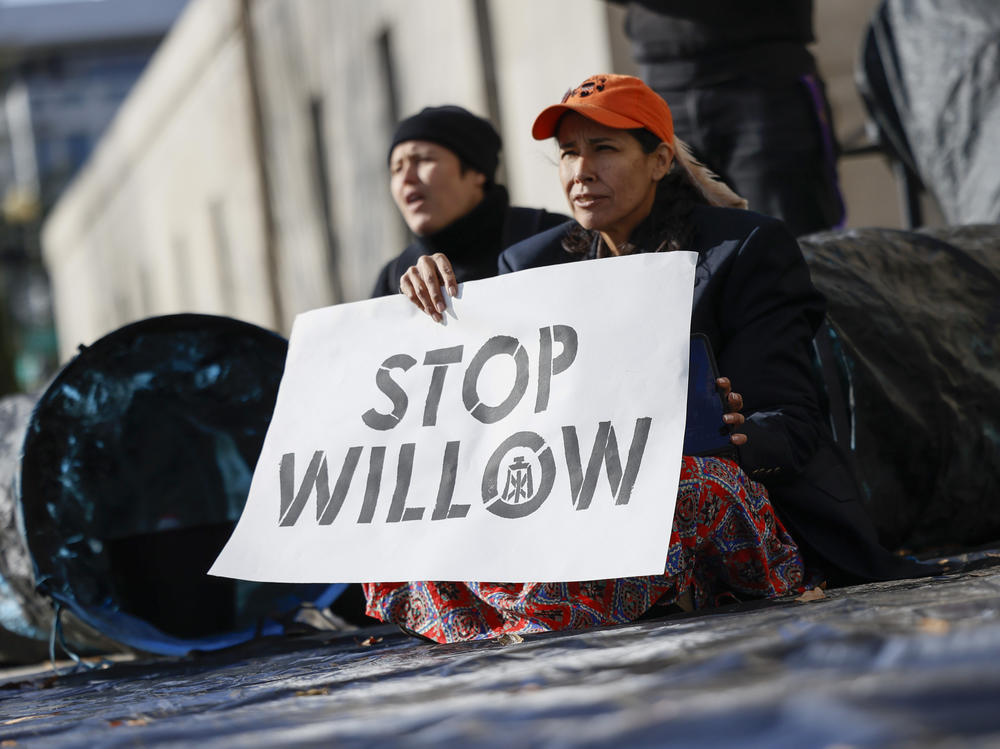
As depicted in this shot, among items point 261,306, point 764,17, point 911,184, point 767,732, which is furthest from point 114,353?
point 261,306

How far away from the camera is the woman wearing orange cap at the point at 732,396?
2.75m

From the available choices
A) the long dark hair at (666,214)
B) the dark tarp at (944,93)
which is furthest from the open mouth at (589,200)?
the dark tarp at (944,93)

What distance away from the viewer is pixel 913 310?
4.02 m

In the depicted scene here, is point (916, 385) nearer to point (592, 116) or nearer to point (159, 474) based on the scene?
point (592, 116)

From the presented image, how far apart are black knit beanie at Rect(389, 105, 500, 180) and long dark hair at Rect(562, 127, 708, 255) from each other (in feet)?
3.87

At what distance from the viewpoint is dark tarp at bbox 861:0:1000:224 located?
6.07 meters

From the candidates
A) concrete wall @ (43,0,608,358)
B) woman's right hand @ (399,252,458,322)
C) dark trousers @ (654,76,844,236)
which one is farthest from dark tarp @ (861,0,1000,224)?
woman's right hand @ (399,252,458,322)

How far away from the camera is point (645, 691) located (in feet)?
6.20

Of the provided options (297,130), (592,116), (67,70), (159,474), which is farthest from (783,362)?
(67,70)

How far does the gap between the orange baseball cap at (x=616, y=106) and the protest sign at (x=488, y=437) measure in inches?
12.2

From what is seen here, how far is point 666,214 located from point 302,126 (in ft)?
Result: 43.2

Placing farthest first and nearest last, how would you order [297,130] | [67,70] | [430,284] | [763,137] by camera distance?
[67,70]
[297,130]
[763,137]
[430,284]

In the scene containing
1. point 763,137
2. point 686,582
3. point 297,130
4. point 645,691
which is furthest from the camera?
point 297,130

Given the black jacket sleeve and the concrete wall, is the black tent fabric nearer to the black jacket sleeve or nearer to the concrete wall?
the black jacket sleeve
